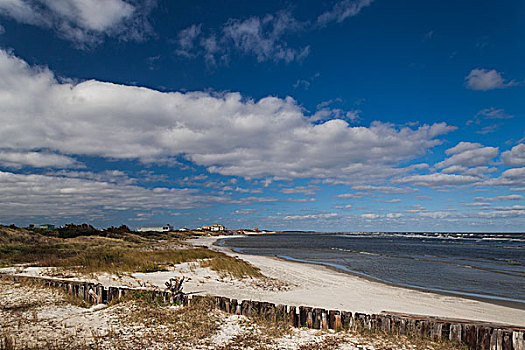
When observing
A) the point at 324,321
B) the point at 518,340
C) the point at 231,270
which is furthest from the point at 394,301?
the point at 231,270

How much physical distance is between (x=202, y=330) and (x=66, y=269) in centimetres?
1374

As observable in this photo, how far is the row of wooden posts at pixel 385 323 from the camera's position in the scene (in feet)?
26.2

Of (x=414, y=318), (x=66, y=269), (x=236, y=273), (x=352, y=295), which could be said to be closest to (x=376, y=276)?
(x=352, y=295)

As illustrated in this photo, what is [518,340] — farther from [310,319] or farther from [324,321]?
[310,319]

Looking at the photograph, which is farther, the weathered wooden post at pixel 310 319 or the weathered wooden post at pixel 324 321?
the weathered wooden post at pixel 310 319

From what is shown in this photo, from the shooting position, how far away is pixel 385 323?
9062mm

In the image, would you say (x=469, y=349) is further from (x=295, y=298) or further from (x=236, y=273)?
(x=236, y=273)

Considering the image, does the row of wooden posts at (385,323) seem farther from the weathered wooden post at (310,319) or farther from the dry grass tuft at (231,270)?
the dry grass tuft at (231,270)

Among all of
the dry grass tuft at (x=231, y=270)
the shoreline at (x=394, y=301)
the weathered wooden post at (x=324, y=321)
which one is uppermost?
the weathered wooden post at (x=324, y=321)

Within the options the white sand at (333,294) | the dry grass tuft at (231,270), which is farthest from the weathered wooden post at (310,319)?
the dry grass tuft at (231,270)

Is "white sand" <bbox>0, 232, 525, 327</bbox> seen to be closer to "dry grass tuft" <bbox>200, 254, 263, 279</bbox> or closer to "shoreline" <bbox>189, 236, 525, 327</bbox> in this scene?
"shoreline" <bbox>189, 236, 525, 327</bbox>

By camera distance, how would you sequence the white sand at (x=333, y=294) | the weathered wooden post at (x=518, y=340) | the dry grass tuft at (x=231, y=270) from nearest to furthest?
1. the weathered wooden post at (x=518, y=340)
2. the white sand at (x=333, y=294)
3. the dry grass tuft at (x=231, y=270)

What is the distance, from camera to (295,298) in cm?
1463

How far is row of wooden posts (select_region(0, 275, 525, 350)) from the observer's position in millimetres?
8000
